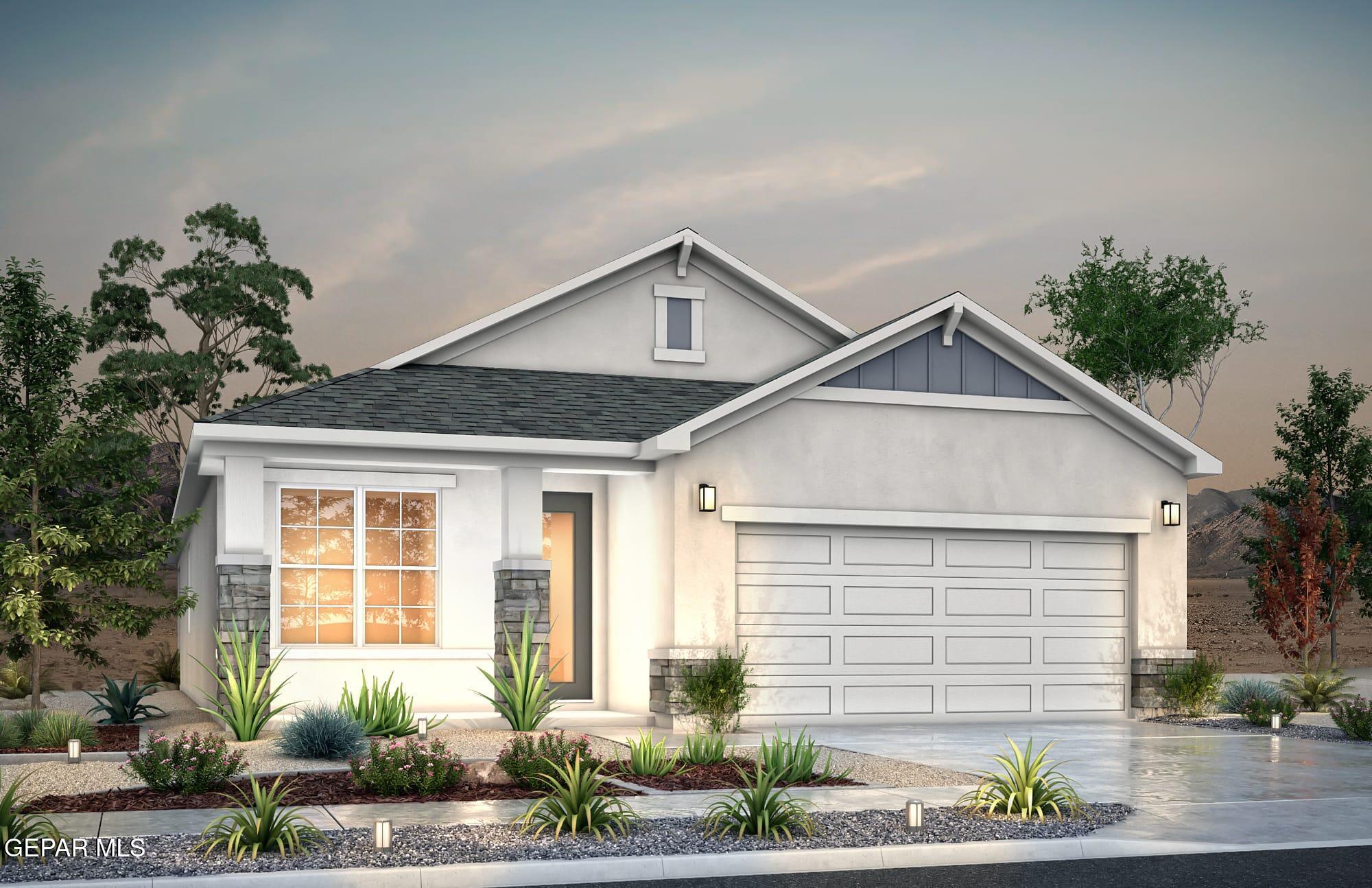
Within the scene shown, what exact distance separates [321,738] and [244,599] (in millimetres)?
3333

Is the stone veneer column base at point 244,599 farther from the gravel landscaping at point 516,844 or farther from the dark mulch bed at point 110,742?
the gravel landscaping at point 516,844

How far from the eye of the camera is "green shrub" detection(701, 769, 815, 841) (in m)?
8.98

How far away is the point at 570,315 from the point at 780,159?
24.4ft

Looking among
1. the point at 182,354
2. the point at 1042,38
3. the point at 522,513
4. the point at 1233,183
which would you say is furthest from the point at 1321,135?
the point at 182,354

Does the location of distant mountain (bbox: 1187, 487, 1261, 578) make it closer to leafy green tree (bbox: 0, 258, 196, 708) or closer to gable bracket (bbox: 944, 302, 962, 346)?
gable bracket (bbox: 944, 302, 962, 346)

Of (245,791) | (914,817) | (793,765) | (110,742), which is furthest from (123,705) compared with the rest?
(914,817)

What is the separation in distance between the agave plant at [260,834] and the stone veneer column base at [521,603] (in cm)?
797

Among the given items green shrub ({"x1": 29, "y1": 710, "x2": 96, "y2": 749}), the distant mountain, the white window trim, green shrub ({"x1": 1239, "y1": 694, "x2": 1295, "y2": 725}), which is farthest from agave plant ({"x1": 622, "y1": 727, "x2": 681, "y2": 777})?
the distant mountain

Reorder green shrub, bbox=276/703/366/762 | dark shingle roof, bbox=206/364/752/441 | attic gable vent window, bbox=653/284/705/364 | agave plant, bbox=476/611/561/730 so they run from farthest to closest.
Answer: attic gable vent window, bbox=653/284/705/364 → dark shingle roof, bbox=206/364/752/441 → agave plant, bbox=476/611/561/730 → green shrub, bbox=276/703/366/762

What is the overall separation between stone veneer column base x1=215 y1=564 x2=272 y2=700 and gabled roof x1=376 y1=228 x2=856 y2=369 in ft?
15.4

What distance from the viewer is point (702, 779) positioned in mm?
11758

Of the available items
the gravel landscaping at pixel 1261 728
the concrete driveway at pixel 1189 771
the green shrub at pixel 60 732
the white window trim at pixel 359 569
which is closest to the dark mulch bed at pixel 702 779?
the concrete driveway at pixel 1189 771

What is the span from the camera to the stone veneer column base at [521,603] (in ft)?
54.6

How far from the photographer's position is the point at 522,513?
1712 cm
